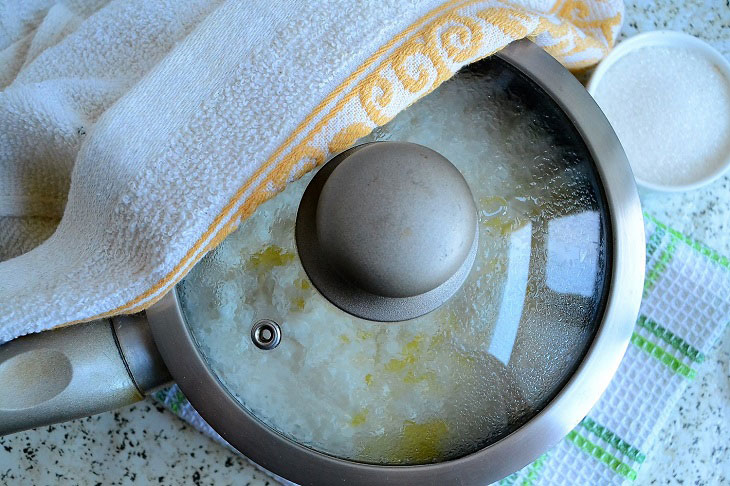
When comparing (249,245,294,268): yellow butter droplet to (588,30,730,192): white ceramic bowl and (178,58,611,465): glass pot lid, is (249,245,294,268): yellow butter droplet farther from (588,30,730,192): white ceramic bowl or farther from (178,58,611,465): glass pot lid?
(588,30,730,192): white ceramic bowl

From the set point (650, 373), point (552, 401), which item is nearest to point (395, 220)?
point (552, 401)

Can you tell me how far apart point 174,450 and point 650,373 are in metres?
0.50

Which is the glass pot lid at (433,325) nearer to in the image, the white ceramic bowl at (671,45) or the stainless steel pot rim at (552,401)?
the stainless steel pot rim at (552,401)

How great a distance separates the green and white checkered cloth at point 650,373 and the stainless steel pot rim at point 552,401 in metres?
0.19

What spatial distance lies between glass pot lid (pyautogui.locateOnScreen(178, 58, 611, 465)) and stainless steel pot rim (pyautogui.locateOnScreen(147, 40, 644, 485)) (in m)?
0.01

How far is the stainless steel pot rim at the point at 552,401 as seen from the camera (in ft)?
1.74

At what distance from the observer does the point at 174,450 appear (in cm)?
75

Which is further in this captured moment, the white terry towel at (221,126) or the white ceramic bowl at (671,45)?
the white ceramic bowl at (671,45)

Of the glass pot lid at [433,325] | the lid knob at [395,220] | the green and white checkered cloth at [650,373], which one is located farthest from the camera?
the green and white checkered cloth at [650,373]

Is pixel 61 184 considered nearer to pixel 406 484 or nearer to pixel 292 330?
pixel 292 330

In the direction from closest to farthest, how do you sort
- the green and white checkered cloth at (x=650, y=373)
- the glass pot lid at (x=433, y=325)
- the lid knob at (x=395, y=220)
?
1. the lid knob at (x=395, y=220)
2. the glass pot lid at (x=433, y=325)
3. the green and white checkered cloth at (x=650, y=373)

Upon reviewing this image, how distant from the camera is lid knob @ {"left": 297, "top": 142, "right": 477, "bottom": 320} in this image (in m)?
0.44

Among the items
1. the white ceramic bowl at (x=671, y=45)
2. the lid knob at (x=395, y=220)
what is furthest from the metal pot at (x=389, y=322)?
the white ceramic bowl at (x=671, y=45)

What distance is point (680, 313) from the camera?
731mm
